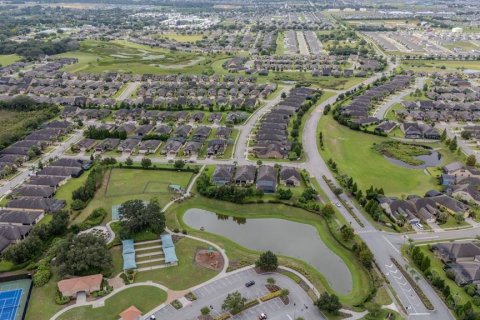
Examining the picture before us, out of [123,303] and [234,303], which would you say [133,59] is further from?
[234,303]

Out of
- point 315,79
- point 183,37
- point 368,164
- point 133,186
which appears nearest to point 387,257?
point 368,164

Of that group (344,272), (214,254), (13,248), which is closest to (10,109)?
(13,248)

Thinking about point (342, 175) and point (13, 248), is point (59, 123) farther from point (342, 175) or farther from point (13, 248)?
point (342, 175)

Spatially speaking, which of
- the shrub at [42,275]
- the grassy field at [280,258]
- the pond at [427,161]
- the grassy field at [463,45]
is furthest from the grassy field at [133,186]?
the grassy field at [463,45]

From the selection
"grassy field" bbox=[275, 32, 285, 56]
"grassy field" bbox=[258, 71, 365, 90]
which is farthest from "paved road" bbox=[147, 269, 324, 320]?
"grassy field" bbox=[275, 32, 285, 56]

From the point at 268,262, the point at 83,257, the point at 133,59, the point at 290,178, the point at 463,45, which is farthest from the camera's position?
the point at 463,45

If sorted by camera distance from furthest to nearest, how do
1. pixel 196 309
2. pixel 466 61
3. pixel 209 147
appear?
pixel 466 61 → pixel 209 147 → pixel 196 309
